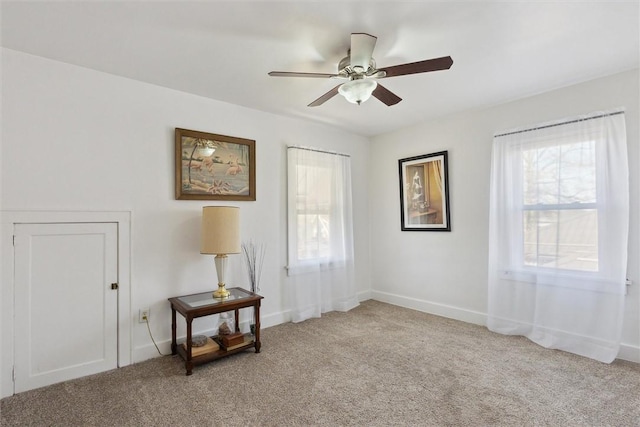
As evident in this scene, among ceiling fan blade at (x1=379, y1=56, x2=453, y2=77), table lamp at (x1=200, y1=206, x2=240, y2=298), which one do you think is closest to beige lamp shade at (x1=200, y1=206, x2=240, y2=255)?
table lamp at (x1=200, y1=206, x2=240, y2=298)

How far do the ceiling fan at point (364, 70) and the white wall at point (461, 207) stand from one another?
1743mm

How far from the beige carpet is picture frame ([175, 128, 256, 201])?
1552mm

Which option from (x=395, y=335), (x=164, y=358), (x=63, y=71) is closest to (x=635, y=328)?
(x=395, y=335)

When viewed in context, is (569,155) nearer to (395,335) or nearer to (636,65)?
(636,65)

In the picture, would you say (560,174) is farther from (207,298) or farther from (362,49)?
(207,298)

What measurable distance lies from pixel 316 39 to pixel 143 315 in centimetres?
268

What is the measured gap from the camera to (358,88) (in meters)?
2.28

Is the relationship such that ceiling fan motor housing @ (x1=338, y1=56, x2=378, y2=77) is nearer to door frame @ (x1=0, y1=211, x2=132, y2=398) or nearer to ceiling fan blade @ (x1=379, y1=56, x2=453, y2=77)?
ceiling fan blade @ (x1=379, y1=56, x2=453, y2=77)

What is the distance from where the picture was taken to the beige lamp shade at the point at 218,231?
2.80 meters

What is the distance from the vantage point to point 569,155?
9.67 feet

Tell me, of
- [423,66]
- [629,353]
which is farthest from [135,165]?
[629,353]

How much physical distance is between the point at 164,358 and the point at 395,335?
7.38ft

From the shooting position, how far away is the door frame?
2.22m

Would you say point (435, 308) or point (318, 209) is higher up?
point (318, 209)
